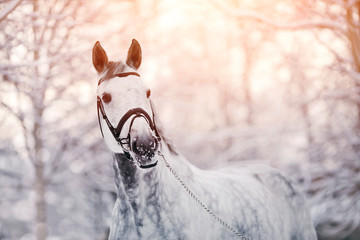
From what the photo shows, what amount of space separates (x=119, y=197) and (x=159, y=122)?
2.04ft

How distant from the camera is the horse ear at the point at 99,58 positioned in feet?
9.10

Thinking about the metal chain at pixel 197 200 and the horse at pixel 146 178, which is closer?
the horse at pixel 146 178

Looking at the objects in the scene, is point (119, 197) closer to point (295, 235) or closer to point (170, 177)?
point (170, 177)

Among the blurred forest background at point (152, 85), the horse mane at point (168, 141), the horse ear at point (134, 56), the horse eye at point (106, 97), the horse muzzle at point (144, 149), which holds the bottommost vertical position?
the horse muzzle at point (144, 149)

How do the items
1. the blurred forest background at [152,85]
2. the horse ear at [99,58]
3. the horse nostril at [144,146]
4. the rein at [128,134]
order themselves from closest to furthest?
1. the horse nostril at [144,146]
2. the rein at [128,134]
3. the horse ear at [99,58]
4. the blurred forest background at [152,85]

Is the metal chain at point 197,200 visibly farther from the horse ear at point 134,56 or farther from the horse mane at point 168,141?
the horse ear at point 134,56

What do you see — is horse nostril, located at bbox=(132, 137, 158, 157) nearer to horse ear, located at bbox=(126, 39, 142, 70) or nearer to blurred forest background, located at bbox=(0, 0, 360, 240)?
horse ear, located at bbox=(126, 39, 142, 70)

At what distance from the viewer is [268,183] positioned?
4242mm

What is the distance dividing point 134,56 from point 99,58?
26 centimetres

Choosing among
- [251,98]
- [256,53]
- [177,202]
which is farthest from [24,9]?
[251,98]

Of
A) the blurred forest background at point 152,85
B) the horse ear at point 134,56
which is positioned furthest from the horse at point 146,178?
the blurred forest background at point 152,85

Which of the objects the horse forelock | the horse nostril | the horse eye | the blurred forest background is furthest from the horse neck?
the blurred forest background

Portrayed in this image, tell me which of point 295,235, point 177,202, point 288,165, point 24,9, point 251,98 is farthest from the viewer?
point 251,98

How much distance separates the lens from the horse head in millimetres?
2406
